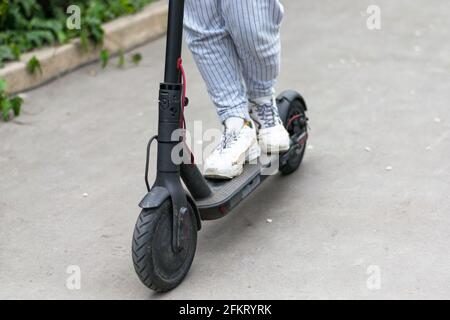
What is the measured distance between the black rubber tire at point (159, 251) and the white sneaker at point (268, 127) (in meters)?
0.68

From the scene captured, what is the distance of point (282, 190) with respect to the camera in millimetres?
3949

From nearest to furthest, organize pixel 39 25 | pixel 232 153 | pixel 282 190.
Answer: pixel 232 153 → pixel 282 190 → pixel 39 25

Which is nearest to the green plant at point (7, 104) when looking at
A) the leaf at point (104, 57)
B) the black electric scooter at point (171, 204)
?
the leaf at point (104, 57)

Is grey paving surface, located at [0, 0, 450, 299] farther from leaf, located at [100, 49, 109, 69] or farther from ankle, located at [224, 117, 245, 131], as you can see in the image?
ankle, located at [224, 117, 245, 131]

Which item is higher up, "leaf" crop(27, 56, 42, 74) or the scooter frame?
the scooter frame

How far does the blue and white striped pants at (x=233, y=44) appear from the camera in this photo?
131 inches

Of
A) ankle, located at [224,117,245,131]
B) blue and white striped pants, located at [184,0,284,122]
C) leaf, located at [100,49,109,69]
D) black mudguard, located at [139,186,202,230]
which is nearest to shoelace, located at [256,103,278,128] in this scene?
blue and white striped pants, located at [184,0,284,122]

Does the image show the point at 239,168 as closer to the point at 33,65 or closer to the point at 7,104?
the point at 7,104

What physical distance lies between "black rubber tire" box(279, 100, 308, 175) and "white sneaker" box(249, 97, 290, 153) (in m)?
0.26

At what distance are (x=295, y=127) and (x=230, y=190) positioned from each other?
842mm

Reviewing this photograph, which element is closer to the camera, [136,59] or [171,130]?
[171,130]

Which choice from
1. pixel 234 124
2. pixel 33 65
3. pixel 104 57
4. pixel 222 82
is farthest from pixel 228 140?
pixel 104 57

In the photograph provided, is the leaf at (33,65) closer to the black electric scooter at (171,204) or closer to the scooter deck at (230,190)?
the scooter deck at (230,190)

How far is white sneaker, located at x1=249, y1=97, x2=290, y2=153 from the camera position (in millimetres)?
3684
